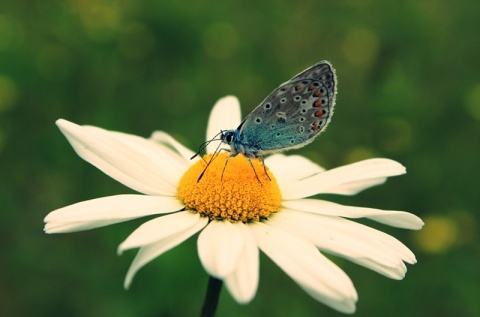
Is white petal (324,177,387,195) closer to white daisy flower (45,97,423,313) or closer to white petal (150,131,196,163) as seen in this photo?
white daisy flower (45,97,423,313)

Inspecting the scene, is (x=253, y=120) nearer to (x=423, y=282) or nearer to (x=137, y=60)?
(x=423, y=282)

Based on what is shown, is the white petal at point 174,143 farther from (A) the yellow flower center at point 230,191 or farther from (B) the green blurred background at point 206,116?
(B) the green blurred background at point 206,116

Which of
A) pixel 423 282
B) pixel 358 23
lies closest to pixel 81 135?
pixel 423 282

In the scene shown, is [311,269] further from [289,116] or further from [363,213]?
[289,116]

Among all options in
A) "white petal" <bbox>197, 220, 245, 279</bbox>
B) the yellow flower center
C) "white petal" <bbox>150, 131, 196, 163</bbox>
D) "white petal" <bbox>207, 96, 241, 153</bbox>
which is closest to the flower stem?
"white petal" <bbox>197, 220, 245, 279</bbox>

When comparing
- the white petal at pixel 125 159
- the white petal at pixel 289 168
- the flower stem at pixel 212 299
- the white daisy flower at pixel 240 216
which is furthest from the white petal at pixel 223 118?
the flower stem at pixel 212 299
